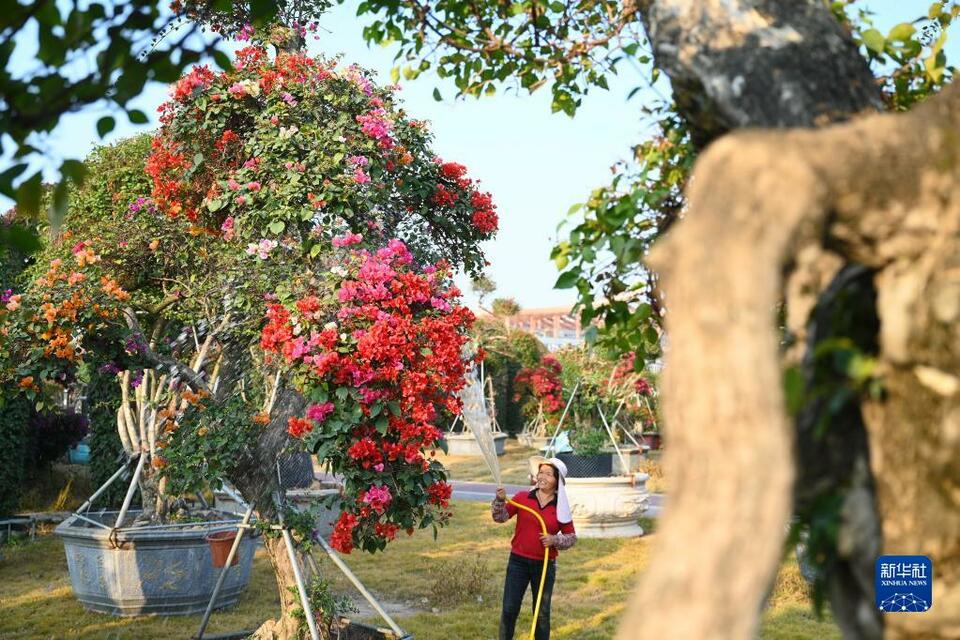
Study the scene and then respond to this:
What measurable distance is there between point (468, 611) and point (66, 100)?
7.37m

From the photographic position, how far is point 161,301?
8.86 meters

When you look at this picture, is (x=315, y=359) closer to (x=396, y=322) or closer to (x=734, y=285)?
(x=396, y=322)

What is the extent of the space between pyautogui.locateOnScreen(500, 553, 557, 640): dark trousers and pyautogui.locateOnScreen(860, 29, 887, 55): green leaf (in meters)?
4.62

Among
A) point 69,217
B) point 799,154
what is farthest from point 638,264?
point 69,217

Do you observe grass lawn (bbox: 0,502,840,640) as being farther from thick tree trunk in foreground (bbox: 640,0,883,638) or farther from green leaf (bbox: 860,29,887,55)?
thick tree trunk in foreground (bbox: 640,0,883,638)

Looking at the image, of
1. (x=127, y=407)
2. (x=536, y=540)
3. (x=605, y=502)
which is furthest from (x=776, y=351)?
(x=605, y=502)

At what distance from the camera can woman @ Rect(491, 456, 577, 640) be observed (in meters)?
6.82

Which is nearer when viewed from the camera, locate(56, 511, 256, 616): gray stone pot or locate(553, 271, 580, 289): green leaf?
locate(553, 271, 580, 289): green leaf

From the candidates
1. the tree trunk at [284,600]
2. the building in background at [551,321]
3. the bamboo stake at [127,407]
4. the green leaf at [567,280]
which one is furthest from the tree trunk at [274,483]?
the building in background at [551,321]

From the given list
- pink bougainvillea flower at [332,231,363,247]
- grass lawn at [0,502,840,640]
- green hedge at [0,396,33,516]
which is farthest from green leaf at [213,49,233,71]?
green hedge at [0,396,33,516]

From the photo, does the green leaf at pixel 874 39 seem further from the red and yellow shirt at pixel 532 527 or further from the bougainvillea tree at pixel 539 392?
the bougainvillea tree at pixel 539 392

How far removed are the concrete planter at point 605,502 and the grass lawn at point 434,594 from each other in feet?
1.32

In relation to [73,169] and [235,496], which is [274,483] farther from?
[73,169]

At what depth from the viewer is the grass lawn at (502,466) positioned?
20872 millimetres
